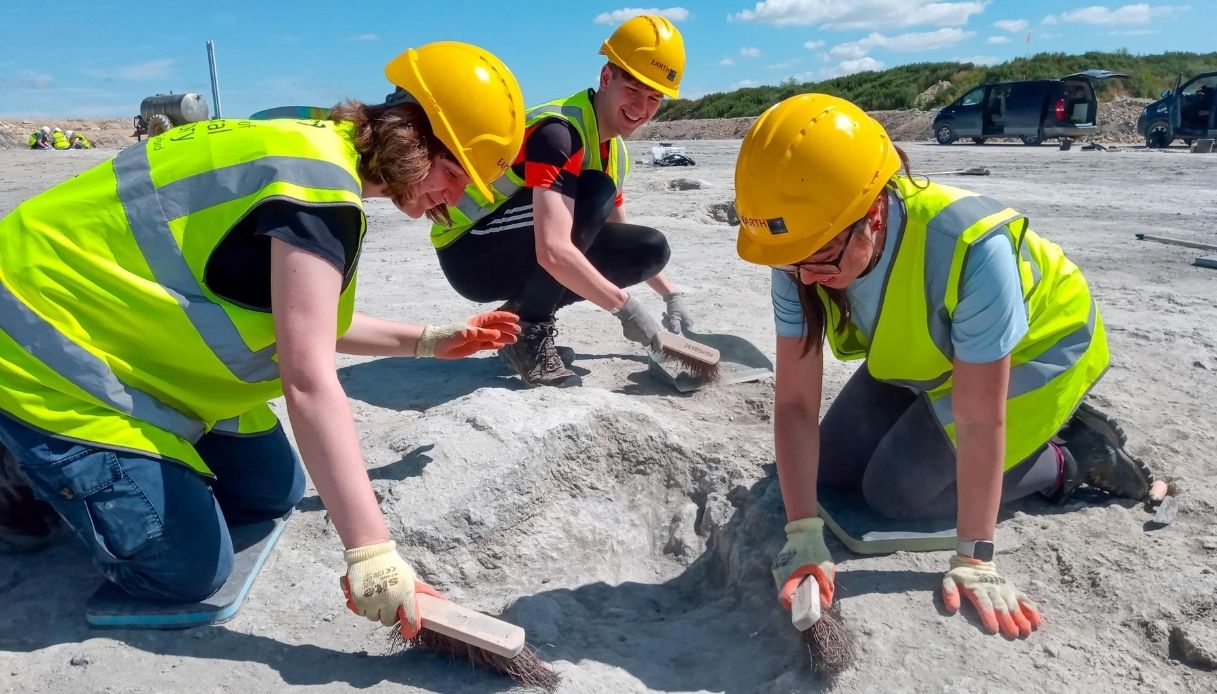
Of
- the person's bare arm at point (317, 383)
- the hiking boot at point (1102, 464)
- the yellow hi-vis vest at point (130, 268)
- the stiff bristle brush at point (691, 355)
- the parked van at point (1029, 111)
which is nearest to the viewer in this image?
the person's bare arm at point (317, 383)

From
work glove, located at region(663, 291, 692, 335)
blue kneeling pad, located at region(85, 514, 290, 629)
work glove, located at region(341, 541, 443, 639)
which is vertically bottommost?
blue kneeling pad, located at region(85, 514, 290, 629)

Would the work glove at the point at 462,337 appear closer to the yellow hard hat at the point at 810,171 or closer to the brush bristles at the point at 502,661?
the brush bristles at the point at 502,661

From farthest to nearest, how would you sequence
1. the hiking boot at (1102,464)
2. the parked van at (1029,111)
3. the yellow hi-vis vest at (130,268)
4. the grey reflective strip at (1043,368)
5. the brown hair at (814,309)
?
the parked van at (1029,111) → the hiking boot at (1102,464) → the grey reflective strip at (1043,368) → the brown hair at (814,309) → the yellow hi-vis vest at (130,268)

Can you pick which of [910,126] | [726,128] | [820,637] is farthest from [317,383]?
[726,128]

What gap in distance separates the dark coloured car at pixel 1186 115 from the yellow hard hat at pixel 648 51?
1485 cm

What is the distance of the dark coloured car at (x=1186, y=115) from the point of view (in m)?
14.4

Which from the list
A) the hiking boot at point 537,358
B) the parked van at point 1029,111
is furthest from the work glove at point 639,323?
the parked van at point 1029,111

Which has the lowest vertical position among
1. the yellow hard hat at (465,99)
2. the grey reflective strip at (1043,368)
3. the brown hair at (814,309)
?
the grey reflective strip at (1043,368)

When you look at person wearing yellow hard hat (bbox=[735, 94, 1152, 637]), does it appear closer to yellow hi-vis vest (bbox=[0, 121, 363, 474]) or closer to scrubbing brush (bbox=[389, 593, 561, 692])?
scrubbing brush (bbox=[389, 593, 561, 692])

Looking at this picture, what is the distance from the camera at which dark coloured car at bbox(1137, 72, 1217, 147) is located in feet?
47.3

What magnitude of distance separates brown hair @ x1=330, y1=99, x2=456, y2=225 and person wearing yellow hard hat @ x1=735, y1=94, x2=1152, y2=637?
0.67 m

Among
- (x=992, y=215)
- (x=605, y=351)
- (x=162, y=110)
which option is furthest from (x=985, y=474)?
(x=162, y=110)

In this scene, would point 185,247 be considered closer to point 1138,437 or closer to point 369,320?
point 369,320

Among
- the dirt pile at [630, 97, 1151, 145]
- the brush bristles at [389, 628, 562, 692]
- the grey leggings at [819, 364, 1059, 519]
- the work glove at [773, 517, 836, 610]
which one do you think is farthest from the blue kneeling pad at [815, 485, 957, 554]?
the dirt pile at [630, 97, 1151, 145]
